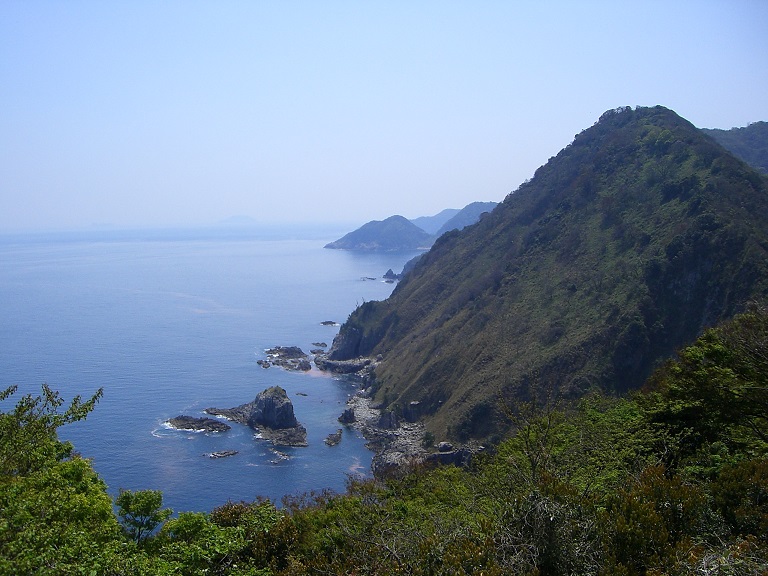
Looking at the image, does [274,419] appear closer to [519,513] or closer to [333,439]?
[333,439]

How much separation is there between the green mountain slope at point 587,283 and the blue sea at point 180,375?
14412 mm

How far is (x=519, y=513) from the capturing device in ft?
37.9

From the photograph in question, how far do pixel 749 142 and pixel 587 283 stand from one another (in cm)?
9001

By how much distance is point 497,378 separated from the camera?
66.1m

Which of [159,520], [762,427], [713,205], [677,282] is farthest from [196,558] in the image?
[713,205]

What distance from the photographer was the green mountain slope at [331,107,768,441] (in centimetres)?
5925

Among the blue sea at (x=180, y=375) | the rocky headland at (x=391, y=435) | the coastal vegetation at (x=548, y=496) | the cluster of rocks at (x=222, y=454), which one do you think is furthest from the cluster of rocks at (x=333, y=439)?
the coastal vegetation at (x=548, y=496)

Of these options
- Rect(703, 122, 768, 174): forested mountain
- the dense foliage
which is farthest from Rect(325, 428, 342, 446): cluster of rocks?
Rect(703, 122, 768, 174): forested mountain

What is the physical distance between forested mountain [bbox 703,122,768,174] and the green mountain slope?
1341 inches

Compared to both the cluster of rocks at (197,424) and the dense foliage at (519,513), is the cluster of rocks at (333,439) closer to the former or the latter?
the cluster of rocks at (197,424)

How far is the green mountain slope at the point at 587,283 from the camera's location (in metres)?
59.2

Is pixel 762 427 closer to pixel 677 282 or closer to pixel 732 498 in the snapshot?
pixel 732 498

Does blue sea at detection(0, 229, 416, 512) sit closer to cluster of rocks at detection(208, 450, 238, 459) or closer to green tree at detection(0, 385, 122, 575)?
cluster of rocks at detection(208, 450, 238, 459)

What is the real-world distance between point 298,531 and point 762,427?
47.6 ft
